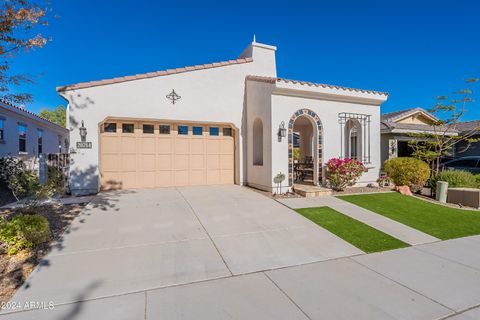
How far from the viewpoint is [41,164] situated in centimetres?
763

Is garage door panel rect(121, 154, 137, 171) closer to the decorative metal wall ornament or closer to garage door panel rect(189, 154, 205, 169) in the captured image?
garage door panel rect(189, 154, 205, 169)

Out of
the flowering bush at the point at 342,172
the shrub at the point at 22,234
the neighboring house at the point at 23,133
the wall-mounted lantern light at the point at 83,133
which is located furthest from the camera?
the neighboring house at the point at 23,133

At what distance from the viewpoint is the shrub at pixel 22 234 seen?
Result: 3643mm

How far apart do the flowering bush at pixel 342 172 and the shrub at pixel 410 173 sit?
154cm

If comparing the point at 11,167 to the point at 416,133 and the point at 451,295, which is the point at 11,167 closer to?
the point at 451,295

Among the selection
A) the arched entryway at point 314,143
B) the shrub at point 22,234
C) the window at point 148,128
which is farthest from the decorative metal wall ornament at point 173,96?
the shrub at point 22,234

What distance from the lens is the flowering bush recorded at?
8.48m

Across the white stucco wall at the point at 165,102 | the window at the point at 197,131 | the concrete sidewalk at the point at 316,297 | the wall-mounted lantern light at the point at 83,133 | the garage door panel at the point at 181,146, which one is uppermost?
the white stucco wall at the point at 165,102

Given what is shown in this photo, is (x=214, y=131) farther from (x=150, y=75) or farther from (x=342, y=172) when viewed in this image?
(x=342, y=172)

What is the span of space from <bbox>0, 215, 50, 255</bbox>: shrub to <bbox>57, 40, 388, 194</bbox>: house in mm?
4157

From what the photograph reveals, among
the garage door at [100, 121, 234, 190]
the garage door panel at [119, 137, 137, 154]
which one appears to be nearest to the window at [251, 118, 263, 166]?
the garage door at [100, 121, 234, 190]

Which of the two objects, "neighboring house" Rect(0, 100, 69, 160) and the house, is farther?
"neighboring house" Rect(0, 100, 69, 160)

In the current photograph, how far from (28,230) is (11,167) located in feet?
24.3

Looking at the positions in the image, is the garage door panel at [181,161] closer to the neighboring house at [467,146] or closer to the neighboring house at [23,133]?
the neighboring house at [23,133]
